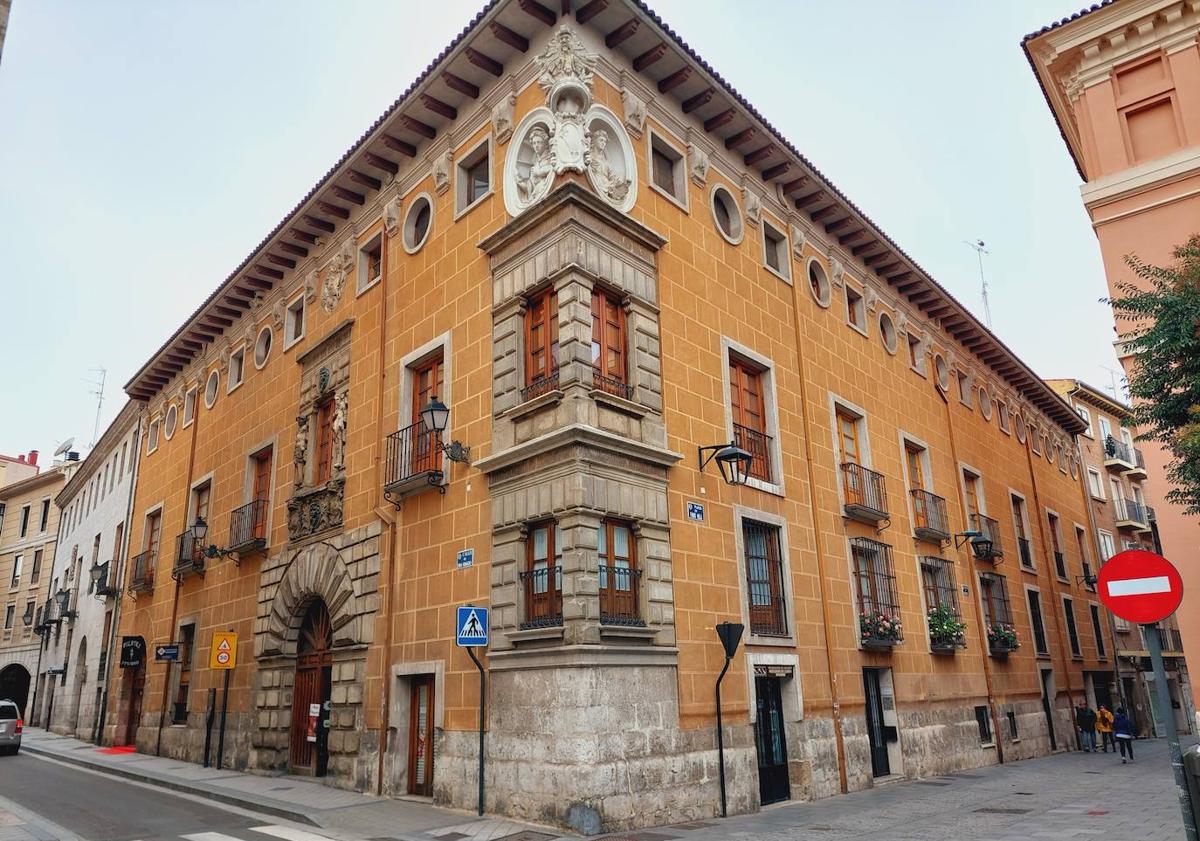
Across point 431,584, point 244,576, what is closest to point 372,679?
point 431,584

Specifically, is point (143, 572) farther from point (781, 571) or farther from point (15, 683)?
point (15, 683)

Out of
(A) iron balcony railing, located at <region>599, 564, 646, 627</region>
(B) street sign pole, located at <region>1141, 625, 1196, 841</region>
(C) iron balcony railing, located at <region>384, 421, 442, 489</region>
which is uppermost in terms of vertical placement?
(C) iron balcony railing, located at <region>384, 421, 442, 489</region>

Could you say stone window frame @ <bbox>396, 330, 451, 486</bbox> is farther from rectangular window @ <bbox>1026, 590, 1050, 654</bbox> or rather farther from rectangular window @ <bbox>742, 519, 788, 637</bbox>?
rectangular window @ <bbox>1026, 590, 1050, 654</bbox>

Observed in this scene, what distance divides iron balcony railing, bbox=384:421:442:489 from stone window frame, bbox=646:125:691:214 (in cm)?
595

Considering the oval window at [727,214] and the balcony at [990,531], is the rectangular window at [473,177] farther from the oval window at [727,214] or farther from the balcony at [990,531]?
the balcony at [990,531]

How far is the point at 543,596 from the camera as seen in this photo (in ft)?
39.3

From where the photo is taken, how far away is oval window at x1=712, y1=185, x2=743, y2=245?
16812mm

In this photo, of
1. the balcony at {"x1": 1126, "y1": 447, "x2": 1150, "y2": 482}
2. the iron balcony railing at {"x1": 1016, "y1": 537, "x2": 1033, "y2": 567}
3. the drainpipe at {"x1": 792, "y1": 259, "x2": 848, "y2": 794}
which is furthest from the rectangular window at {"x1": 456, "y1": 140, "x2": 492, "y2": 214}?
the balcony at {"x1": 1126, "y1": 447, "x2": 1150, "y2": 482}

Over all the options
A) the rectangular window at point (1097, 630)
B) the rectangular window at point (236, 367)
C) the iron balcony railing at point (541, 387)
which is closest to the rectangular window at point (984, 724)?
the rectangular window at point (1097, 630)

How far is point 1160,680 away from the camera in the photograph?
18.0 ft

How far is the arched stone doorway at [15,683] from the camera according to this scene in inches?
1890

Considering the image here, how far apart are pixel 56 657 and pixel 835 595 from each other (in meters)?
35.6

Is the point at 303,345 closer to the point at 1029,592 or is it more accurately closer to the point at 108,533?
the point at 108,533

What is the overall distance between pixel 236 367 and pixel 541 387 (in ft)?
47.4
